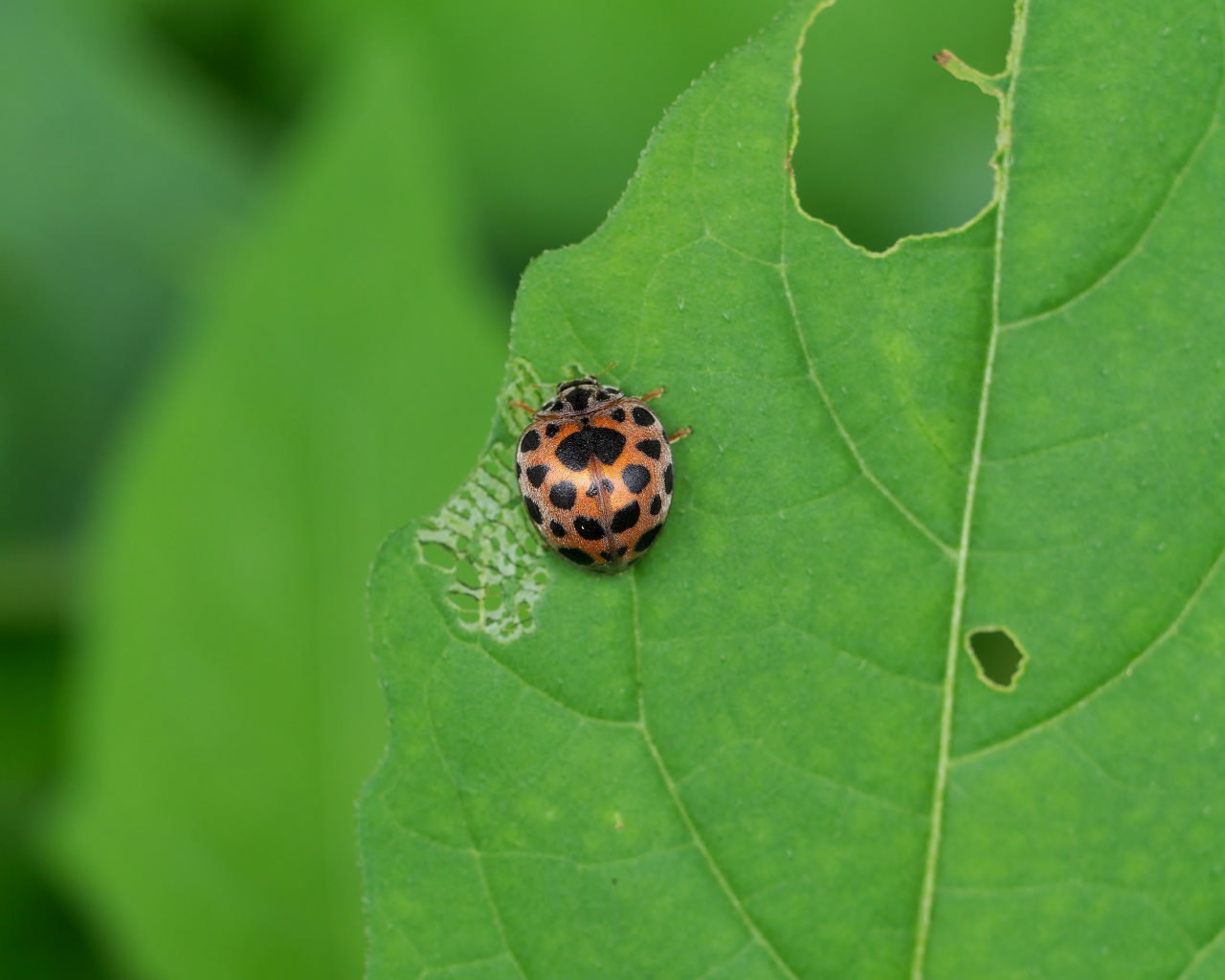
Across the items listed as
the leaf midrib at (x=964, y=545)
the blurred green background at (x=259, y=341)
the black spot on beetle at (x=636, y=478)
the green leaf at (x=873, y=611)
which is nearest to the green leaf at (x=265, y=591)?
the blurred green background at (x=259, y=341)

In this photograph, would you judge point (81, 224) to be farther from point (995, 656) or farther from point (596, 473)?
point (995, 656)

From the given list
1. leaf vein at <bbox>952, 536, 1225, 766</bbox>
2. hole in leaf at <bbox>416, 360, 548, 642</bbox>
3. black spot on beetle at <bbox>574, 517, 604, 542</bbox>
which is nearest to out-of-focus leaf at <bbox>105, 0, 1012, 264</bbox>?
hole in leaf at <bbox>416, 360, 548, 642</bbox>

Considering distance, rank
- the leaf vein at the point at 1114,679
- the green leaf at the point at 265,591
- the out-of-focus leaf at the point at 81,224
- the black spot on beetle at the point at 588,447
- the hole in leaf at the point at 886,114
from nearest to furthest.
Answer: the leaf vein at the point at 1114,679
the black spot on beetle at the point at 588,447
the green leaf at the point at 265,591
the hole in leaf at the point at 886,114
the out-of-focus leaf at the point at 81,224

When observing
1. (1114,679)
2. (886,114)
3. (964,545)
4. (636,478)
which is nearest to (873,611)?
(964,545)

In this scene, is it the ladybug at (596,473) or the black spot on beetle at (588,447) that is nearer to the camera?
the ladybug at (596,473)

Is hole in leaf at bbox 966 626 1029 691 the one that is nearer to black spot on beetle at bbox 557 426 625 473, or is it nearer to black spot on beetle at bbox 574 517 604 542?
black spot on beetle at bbox 574 517 604 542

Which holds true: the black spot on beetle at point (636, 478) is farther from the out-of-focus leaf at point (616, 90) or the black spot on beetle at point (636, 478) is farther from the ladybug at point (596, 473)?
the out-of-focus leaf at point (616, 90)
